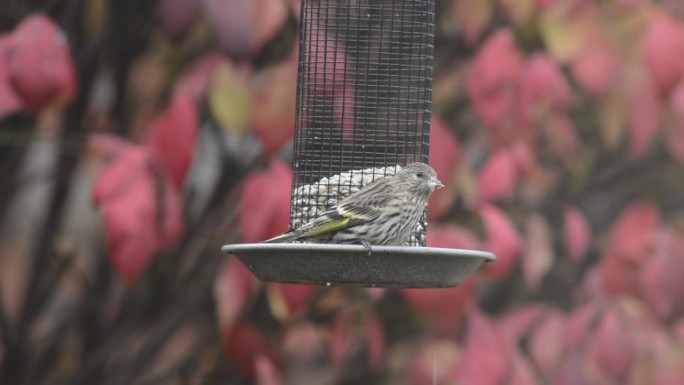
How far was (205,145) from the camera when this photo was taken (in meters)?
9.72

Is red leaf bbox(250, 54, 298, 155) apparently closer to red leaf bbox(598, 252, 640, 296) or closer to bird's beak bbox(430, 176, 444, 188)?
bird's beak bbox(430, 176, 444, 188)

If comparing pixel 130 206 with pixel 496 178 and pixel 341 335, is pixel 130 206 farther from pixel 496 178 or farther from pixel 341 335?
pixel 496 178

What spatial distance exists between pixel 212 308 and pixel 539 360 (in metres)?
2.21

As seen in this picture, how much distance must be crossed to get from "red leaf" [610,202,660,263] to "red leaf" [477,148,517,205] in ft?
3.92

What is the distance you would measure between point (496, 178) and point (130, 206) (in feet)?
7.70

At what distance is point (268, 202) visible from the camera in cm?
679

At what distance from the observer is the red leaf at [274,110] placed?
701cm

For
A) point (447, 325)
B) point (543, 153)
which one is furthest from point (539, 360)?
point (543, 153)

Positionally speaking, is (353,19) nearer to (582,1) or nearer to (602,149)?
(582,1)

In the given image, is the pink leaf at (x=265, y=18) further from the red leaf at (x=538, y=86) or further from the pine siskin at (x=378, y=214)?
the red leaf at (x=538, y=86)

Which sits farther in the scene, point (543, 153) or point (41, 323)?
point (543, 153)

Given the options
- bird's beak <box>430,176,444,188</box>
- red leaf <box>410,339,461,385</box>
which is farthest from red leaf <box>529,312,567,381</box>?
bird's beak <box>430,176,444,188</box>

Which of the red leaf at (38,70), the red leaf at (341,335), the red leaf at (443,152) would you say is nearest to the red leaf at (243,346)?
the red leaf at (341,335)

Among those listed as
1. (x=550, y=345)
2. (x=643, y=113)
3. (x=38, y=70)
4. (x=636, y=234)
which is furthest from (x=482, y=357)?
(x=38, y=70)
